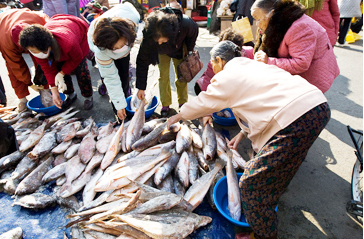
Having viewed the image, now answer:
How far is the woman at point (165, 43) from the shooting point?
2.35 m

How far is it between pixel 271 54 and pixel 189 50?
124 centimetres

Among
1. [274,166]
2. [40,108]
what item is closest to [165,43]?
[274,166]

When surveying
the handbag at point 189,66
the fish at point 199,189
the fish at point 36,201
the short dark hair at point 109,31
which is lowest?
the fish at point 36,201

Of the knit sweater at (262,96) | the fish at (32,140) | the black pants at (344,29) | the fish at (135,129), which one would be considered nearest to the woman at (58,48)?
the fish at (32,140)

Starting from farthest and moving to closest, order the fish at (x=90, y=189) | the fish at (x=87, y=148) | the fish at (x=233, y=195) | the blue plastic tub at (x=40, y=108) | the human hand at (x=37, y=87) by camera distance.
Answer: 1. the human hand at (x=37, y=87)
2. the blue plastic tub at (x=40, y=108)
3. the fish at (x=87, y=148)
4. the fish at (x=90, y=189)
5. the fish at (x=233, y=195)

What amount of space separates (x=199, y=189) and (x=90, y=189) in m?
1.16

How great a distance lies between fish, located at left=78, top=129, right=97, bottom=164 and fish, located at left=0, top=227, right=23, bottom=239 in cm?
86

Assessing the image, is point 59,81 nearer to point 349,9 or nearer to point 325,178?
point 325,178

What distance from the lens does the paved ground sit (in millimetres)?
2166

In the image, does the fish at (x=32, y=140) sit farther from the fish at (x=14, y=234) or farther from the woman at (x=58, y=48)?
the fish at (x=14, y=234)

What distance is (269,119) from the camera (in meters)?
1.51

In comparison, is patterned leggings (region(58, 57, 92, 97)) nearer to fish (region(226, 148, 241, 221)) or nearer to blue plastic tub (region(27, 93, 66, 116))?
blue plastic tub (region(27, 93, 66, 116))

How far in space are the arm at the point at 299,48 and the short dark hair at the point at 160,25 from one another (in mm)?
1243

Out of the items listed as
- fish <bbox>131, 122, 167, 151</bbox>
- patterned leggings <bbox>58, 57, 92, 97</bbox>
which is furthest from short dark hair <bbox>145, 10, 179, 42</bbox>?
patterned leggings <bbox>58, 57, 92, 97</bbox>
